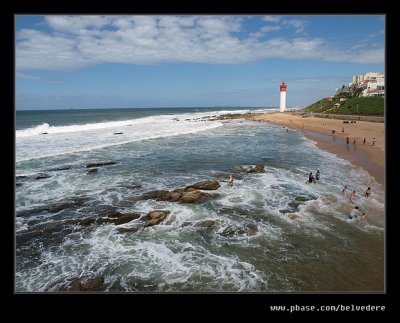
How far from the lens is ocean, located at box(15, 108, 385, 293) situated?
31.1 ft

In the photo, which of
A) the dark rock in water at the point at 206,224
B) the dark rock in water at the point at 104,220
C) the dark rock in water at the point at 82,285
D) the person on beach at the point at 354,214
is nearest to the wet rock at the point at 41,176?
the dark rock in water at the point at 104,220

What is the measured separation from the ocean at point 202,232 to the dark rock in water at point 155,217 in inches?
10.5

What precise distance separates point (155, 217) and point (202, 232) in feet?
8.45

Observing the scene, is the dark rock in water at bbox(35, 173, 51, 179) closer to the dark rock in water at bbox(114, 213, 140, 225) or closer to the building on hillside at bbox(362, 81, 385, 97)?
the dark rock in water at bbox(114, 213, 140, 225)

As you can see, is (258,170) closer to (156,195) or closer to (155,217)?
(156,195)

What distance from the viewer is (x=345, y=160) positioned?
88.6ft

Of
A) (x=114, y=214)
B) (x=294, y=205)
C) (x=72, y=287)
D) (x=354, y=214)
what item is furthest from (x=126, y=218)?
(x=354, y=214)

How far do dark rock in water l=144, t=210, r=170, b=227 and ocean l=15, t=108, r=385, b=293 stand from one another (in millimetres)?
266

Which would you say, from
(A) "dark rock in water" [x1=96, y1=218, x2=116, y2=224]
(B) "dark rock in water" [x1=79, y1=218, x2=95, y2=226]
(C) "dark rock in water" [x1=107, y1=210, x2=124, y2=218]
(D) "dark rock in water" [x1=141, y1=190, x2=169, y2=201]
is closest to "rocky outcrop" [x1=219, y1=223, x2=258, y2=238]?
(D) "dark rock in water" [x1=141, y1=190, x2=169, y2=201]

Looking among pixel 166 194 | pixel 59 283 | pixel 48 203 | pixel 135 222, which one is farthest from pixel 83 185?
pixel 59 283

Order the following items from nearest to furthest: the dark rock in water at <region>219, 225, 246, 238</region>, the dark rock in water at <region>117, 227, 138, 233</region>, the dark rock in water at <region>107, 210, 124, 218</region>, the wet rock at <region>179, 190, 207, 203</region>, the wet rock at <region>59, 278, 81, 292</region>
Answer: the wet rock at <region>59, 278, 81, 292</region> < the dark rock in water at <region>219, 225, 246, 238</region> < the dark rock in water at <region>117, 227, 138, 233</region> < the dark rock in water at <region>107, 210, 124, 218</region> < the wet rock at <region>179, 190, 207, 203</region>
